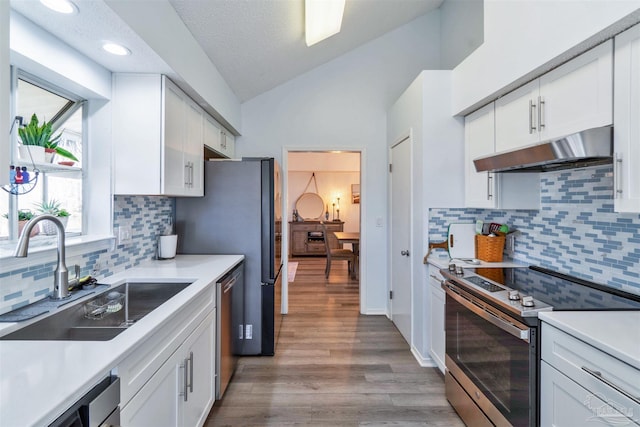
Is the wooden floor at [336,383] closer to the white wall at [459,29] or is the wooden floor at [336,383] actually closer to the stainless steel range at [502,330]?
the stainless steel range at [502,330]

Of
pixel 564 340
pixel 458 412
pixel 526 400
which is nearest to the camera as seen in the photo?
pixel 564 340

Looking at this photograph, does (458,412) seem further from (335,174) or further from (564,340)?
(335,174)

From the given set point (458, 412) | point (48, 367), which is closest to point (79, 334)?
point (48, 367)

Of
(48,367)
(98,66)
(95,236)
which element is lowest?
(48,367)

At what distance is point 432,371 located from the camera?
2480 mm

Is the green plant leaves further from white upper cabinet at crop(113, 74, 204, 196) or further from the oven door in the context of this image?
the oven door

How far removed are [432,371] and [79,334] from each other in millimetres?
2338

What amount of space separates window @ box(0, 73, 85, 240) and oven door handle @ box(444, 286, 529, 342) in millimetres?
2217

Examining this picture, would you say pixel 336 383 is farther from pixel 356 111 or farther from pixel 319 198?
pixel 319 198

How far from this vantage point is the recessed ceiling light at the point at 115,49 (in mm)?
Answer: 1574

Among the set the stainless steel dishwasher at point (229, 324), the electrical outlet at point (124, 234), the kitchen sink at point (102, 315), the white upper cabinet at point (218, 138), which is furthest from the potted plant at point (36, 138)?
the white upper cabinet at point (218, 138)

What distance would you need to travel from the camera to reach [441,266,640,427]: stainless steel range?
4.40ft

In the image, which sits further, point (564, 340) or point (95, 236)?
point (95, 236)

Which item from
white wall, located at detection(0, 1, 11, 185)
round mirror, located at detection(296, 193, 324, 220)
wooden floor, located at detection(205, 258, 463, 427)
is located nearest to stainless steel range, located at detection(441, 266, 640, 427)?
wooden floor, located at detection(205, 258, 463, 427)
